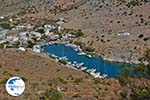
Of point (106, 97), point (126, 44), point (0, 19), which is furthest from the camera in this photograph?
point (0, 19)

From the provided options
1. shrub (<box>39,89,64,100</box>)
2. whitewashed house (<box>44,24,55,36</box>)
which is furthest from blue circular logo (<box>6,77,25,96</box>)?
whitewashed house (<box>44,24,55,36</box>)

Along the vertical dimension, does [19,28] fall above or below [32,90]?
below

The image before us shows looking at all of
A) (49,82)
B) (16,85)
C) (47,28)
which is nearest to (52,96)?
(16,85)

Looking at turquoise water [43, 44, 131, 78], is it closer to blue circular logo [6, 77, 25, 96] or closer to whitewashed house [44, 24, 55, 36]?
whitewashed house [44, 24, 55, 36]

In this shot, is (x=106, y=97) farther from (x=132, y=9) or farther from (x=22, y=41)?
(x=132, y=9)

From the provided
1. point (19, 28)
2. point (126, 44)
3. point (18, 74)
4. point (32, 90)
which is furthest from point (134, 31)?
point (32, 90)

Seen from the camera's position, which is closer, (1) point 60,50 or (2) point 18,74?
(2) point 18,74

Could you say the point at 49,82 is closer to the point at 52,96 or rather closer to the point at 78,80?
the point at 78,80

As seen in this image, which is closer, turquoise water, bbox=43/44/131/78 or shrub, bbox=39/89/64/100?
shrub, bbox=39/89/64/100

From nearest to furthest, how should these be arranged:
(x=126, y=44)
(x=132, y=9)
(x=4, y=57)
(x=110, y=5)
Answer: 1. (x=4, y=57)
2. (x=126, y=44)
3. (x=132, y=9)
4. (x=110, y=5)
